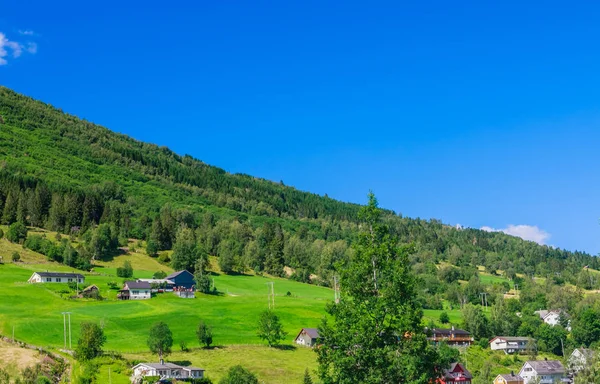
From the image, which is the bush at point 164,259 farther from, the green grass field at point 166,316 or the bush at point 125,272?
the bush at point 125,272

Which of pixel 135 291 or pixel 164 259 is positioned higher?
pixel 164 259

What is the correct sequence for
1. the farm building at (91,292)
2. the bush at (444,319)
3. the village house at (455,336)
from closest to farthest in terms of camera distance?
the farm building at (91,292)
the village house at (455,336)
the bush at (444,319)

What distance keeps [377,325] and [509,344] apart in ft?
399

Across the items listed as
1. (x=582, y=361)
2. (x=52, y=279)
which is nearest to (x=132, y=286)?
(x=52, y=279)

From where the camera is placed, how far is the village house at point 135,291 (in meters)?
127

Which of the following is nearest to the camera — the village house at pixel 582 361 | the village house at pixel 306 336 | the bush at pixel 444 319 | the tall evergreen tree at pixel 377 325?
the tall evergreen tree at pixel 377 325

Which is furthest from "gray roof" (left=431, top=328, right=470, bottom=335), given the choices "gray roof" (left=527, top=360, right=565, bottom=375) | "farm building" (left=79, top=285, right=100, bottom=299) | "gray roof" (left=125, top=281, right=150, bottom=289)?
"farm building" (left=79, top=285, right=100, bottom=299)

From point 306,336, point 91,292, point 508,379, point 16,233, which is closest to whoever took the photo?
point 508,379

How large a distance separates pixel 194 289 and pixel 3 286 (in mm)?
38704

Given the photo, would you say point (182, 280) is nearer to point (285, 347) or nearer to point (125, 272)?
point (125, 272)

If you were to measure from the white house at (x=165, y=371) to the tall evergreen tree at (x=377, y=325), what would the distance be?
195 ft

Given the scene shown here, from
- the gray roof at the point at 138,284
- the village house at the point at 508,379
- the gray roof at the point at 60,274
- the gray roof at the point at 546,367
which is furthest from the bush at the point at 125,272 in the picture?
the gray roof at the point at 546,367

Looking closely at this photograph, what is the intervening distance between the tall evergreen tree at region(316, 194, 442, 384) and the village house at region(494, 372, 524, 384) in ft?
292

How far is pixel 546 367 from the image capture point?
113125 mm
